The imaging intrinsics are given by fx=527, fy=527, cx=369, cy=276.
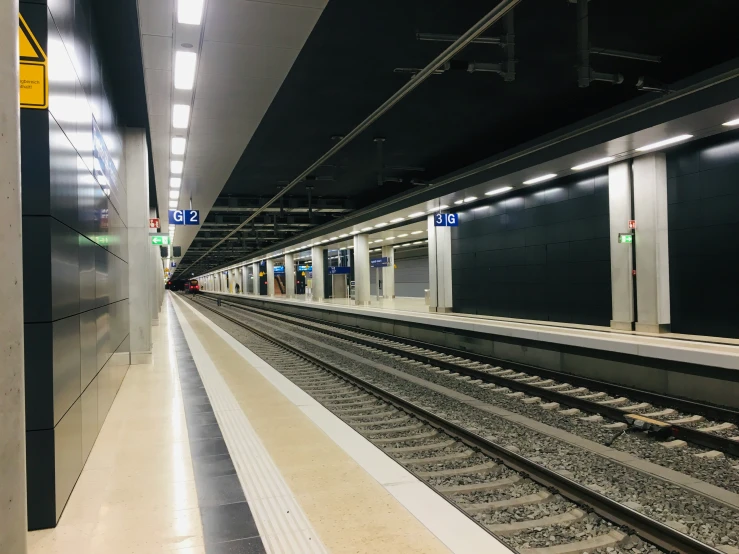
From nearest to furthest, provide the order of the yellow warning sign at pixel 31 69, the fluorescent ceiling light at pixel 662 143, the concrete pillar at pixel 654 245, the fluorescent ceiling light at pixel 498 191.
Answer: the yellow warning sign at pixel 31 69
the fluorescent ceiling light at pixel 662 143
the concrete pillar at pixel 654 245
the fluorescent ceiling light at pixel 498 191

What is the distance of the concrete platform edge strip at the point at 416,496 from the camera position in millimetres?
2965

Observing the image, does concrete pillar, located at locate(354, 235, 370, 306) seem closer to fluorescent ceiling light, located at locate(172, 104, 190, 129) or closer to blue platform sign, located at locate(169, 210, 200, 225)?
blue platform sign, located at locate(169, 210, 200, 225)

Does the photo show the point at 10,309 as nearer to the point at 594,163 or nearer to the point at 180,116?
the point at 180,116

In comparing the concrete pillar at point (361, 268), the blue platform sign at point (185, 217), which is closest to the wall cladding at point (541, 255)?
the concrete pillar at point (361, 268)

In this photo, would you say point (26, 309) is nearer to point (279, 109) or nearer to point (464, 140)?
point (279, 109)

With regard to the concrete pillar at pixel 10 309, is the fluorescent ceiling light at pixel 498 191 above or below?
above

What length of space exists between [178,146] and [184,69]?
4.38 meters

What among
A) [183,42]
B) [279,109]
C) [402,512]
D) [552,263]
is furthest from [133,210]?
[552,263]

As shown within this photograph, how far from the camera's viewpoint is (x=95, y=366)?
505 cm

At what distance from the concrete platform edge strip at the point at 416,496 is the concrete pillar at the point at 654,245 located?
8795 millimetres

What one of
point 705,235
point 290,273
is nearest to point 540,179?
point 705,235

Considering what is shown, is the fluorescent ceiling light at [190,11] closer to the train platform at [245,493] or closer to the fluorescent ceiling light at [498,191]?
the train platform at [245,493]

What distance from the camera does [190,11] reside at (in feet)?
19.4

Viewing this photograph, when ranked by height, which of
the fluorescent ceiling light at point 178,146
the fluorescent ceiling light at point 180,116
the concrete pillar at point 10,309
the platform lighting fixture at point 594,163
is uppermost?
the fluorescent ceiling light at point 180,116
